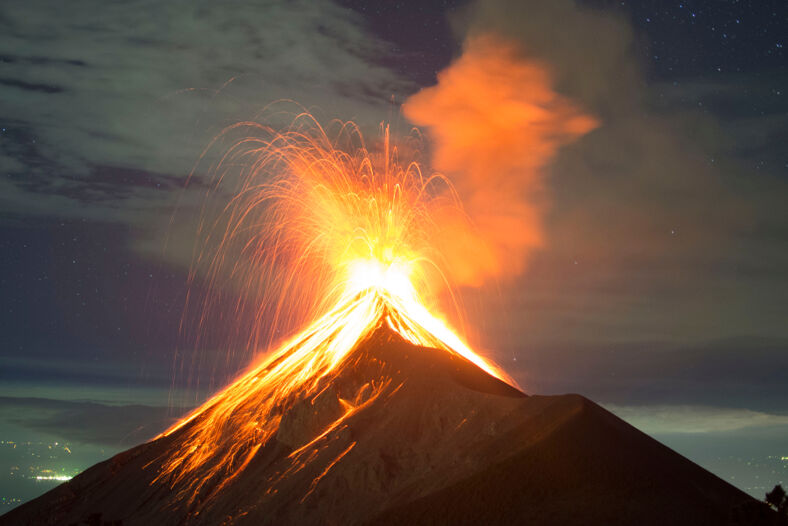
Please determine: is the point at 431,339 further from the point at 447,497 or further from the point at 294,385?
the point at 447,497

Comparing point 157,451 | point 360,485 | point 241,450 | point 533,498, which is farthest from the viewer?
point 157,451

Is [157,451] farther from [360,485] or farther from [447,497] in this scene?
[447,497]

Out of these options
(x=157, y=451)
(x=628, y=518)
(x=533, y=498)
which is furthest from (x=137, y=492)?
(x=628, y=518)

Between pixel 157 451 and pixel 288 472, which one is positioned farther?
pixel 157 451

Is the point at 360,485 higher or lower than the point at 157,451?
higher

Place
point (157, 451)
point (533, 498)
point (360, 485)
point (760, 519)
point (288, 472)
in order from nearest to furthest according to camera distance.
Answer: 1. point (760, 519)
2. point (533, 498)
3. point (360, 485)
4. point (288, 472)
5. point (157, 451)

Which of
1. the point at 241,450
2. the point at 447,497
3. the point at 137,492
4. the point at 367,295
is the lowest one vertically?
the point at 137,492
